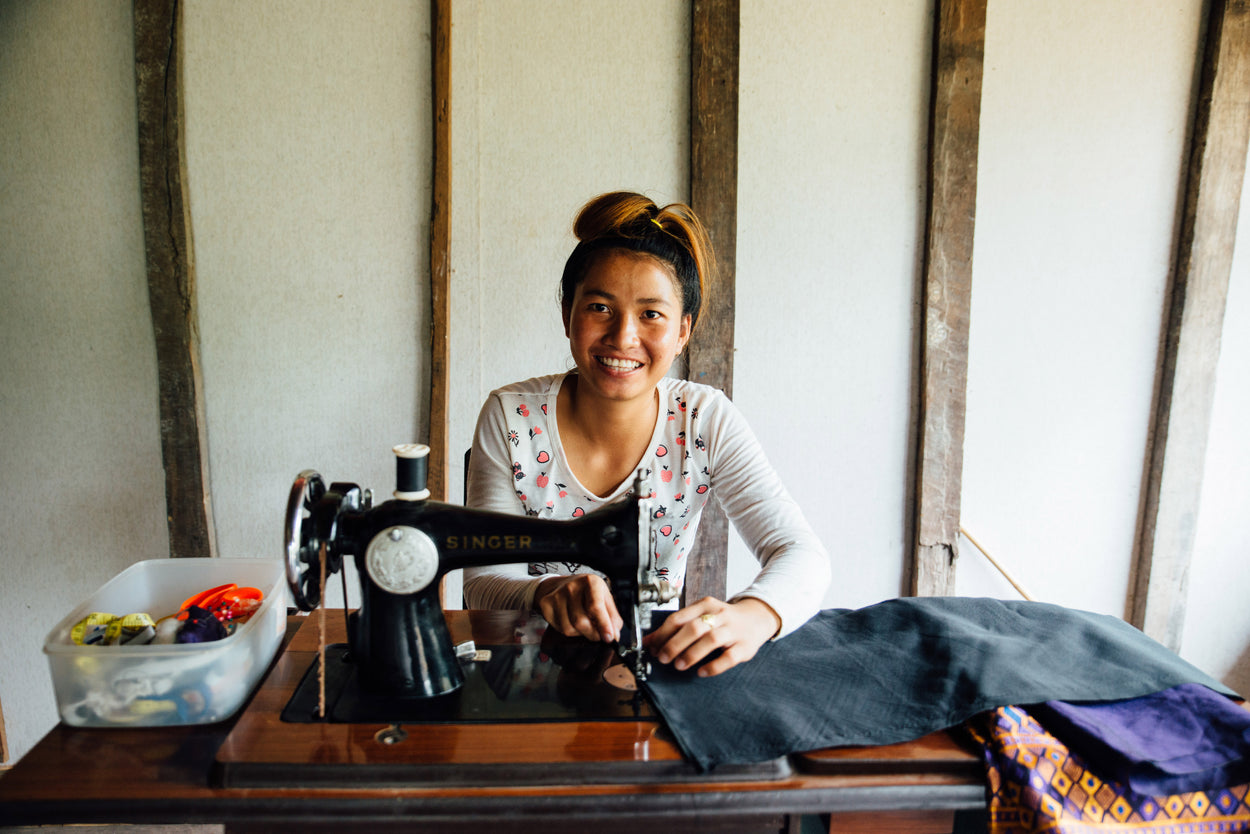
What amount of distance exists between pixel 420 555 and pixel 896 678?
2.22 ft

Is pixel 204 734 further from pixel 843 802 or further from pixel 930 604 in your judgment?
pixel 930 604

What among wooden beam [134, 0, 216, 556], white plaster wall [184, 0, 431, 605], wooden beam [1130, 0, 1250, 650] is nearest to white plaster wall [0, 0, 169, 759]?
wooden beam [134, 0, 216, 556]

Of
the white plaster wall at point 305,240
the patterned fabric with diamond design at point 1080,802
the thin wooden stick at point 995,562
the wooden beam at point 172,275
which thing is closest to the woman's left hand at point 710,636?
the patterned fabric with diamond design at point 1080,802

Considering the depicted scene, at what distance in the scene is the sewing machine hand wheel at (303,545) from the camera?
87 cm

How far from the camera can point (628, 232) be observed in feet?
4.78

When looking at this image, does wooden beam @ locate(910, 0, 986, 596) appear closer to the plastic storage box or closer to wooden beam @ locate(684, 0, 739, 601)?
wooden beam @ locate(684, 0, 739, 601)

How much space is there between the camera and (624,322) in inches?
55.3

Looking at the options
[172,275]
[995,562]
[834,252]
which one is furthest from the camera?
[995,562]

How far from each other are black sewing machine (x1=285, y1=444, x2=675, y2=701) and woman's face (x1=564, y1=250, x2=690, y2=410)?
0.50 meters

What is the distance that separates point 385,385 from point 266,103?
2.91 ft

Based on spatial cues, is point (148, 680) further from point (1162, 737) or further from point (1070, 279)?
point (1070, 279)

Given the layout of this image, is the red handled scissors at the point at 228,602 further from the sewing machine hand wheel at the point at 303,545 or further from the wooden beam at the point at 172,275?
the wooden beam at the point at 172,275

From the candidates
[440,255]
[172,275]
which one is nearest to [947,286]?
[440,255]

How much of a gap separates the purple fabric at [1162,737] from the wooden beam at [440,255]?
173 centimetres
